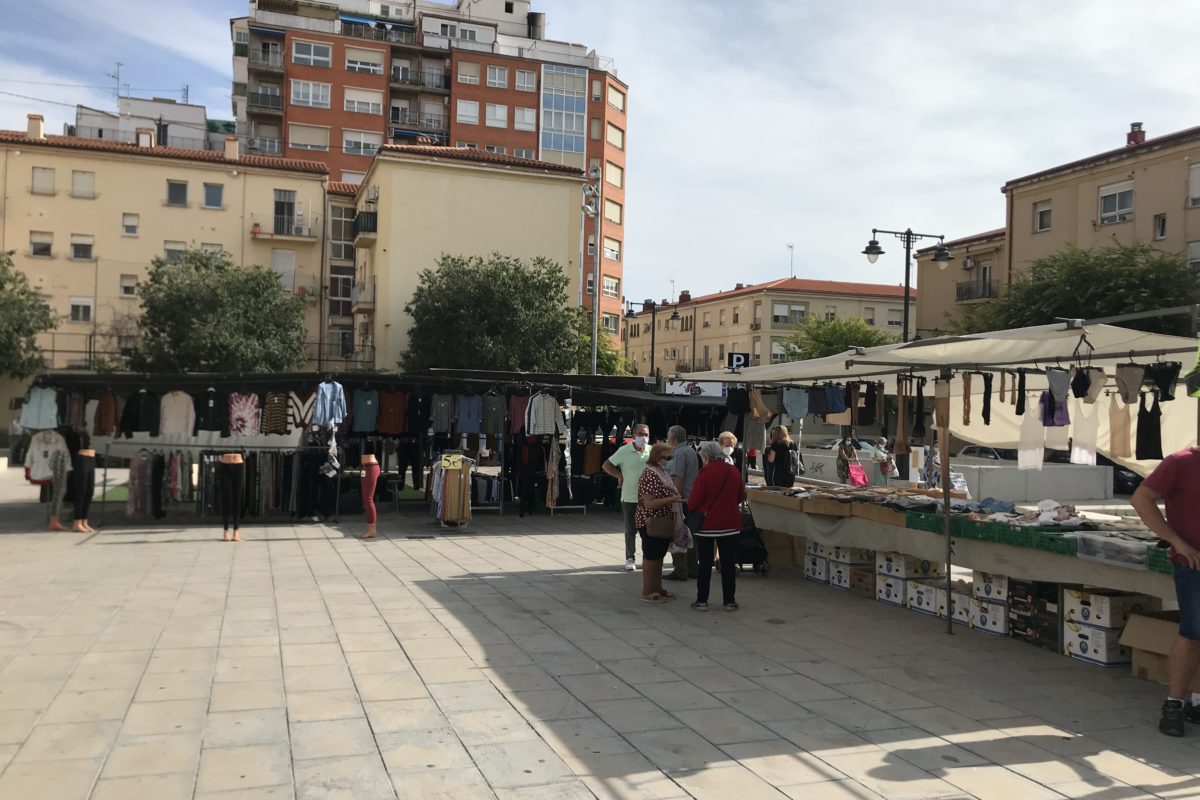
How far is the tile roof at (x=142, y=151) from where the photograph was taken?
136ft

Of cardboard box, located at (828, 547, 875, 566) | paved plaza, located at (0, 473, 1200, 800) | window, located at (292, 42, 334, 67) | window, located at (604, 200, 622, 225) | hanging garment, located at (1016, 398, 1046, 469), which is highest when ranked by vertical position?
window, located at (292, 42, 334, 67)

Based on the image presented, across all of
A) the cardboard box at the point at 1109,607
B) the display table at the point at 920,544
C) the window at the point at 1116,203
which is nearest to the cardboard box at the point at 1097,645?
the cardboard box at the point at 1109,607

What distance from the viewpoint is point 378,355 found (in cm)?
4062

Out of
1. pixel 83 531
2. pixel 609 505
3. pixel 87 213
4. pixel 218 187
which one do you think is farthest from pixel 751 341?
pixel 83 531

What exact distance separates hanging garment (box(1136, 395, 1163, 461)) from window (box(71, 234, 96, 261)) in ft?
145

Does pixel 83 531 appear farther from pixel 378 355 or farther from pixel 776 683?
pixel 378 355

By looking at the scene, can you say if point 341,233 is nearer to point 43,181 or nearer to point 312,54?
point 43,181

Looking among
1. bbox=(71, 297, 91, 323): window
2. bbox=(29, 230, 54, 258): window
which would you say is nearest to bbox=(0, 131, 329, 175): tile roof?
bbox=(29, 230, 54, 258): window

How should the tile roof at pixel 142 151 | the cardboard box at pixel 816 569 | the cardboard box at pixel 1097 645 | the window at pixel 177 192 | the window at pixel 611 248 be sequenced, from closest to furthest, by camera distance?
the cardboard box at pixel 1097 645 < the cardboard box at pixel 816 569 < the tile roof at pixel 142 151 < the window at pixel 177 192 < the window at pixel 611 248

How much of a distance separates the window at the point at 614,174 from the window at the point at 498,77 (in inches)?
327

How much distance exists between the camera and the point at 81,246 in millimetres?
42531

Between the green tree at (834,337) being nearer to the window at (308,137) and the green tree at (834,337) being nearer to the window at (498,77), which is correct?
the window at (498,77)

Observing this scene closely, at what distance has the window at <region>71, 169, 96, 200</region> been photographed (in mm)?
42031

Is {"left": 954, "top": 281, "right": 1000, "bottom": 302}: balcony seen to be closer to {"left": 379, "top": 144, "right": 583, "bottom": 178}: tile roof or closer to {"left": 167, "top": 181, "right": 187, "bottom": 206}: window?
{"left": 379, "top": 144, "right": 583, "bottom": 178}: tile roof
